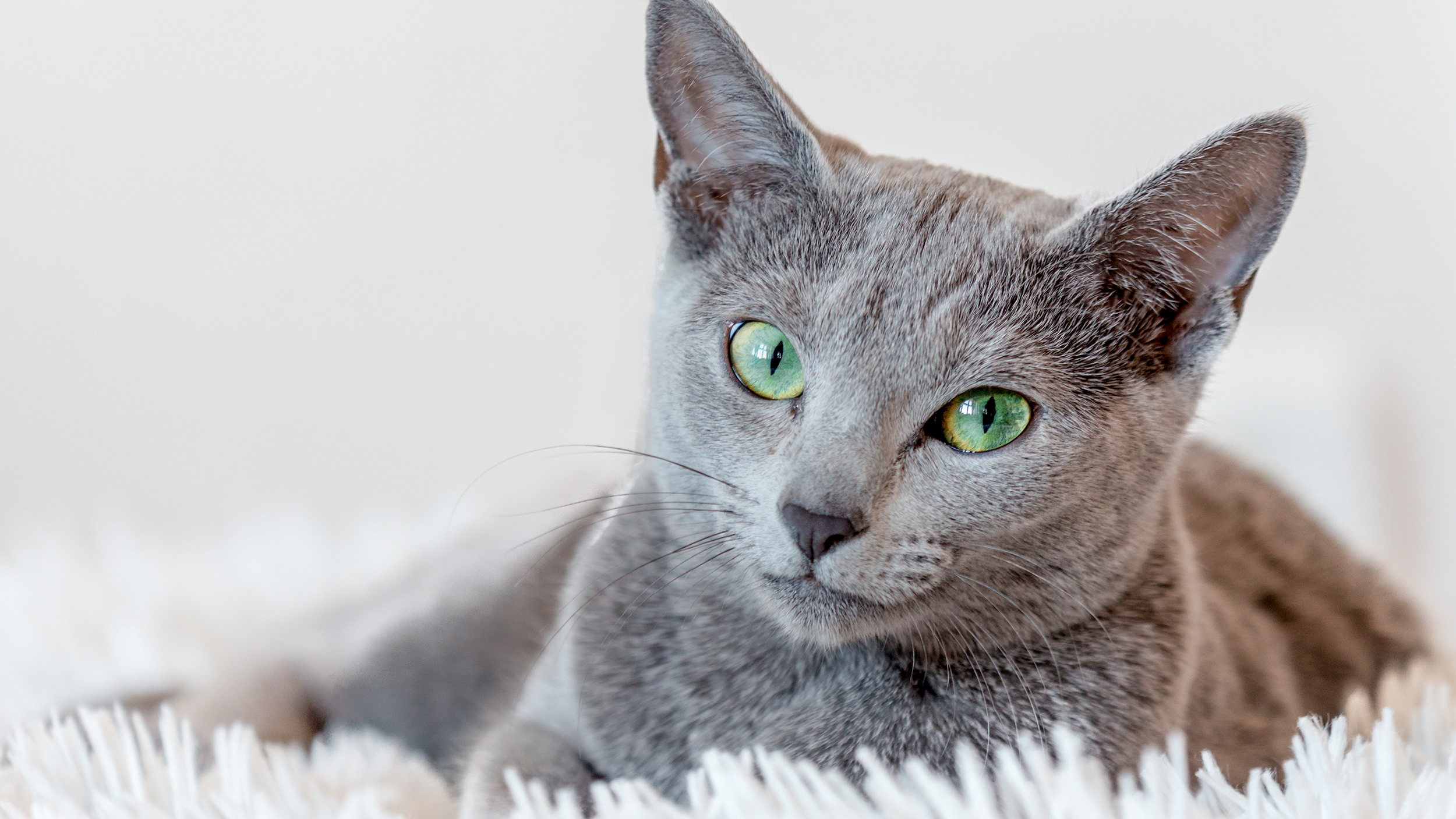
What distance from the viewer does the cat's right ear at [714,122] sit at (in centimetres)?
74

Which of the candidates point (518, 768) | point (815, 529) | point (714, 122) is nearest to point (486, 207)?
point (714, 122)

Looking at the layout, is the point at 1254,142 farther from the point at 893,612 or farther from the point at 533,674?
the point at 533,674

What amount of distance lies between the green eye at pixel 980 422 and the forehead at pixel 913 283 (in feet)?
0.05

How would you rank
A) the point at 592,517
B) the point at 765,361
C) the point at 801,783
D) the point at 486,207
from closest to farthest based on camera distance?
the point at 801,783, the point at 765,361, the point at 592,517, the point at 486,207

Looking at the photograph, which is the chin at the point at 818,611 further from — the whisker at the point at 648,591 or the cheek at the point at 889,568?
the whisker at the point at 648,591

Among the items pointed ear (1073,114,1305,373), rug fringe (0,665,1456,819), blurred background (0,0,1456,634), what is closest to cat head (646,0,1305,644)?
pointed ear (1073,114,1305,373)

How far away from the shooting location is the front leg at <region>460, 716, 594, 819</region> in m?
0.76

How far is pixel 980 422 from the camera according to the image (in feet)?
2.24

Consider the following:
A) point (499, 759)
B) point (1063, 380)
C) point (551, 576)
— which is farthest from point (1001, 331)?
point (551, 576)

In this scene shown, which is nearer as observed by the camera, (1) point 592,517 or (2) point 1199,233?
(2) point 1199,233

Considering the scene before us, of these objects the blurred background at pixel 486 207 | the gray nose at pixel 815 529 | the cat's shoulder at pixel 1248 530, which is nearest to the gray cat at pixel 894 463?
the gray nose at pixel 815 529

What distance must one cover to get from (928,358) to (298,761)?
56cm

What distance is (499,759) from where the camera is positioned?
799mm

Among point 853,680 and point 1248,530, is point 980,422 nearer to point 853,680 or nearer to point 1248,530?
point 853,680
